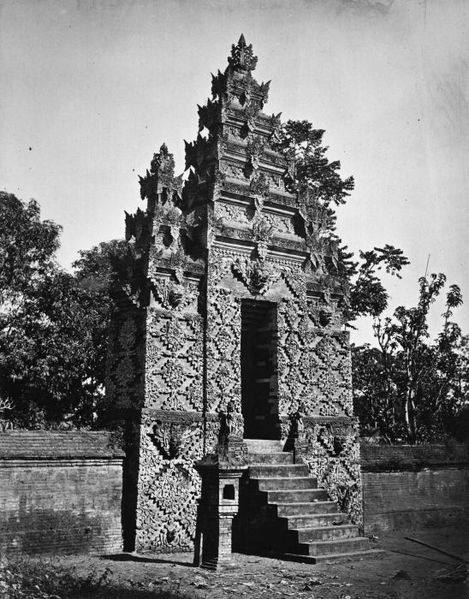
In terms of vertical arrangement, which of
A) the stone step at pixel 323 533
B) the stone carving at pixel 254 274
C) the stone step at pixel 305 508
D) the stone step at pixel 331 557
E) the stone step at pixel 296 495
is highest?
the stone carving at pixel 254 274

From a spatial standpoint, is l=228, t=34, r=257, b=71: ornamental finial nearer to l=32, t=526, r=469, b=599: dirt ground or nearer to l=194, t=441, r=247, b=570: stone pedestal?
l=194, t=441, r=247, b=570: stone pedestal

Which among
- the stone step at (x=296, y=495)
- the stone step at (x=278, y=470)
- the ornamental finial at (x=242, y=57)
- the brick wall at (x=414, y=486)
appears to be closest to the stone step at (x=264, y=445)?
the stone step at (x=278, y=470)

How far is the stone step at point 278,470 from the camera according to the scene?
45.8 ft

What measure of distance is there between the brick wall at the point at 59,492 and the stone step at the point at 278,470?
286 centimetres

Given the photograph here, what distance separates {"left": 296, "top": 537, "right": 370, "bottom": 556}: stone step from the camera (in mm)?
12242

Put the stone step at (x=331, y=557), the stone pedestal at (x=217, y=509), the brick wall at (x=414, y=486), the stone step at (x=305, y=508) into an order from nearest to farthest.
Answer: the stone pedestal at (x=217, y=509), the stone step at (x=331, y=557), the stone step at (x=305, y=508), the brick wall at (x=414, y=486)

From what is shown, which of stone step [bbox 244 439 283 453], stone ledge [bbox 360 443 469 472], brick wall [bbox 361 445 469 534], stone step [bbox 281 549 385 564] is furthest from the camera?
stone ledge [bbox 360 443 469 472]

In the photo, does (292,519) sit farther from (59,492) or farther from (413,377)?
(413,377)

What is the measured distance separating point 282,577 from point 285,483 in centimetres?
326

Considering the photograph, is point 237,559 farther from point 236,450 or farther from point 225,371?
point 225,371

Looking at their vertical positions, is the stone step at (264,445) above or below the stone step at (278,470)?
above

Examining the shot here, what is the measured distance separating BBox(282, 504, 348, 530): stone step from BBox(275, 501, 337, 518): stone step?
0.17 m

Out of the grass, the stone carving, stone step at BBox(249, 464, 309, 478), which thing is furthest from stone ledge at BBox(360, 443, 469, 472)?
the grass

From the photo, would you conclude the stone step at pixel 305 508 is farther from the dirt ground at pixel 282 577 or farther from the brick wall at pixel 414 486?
the brick wall at pixel 414 486
